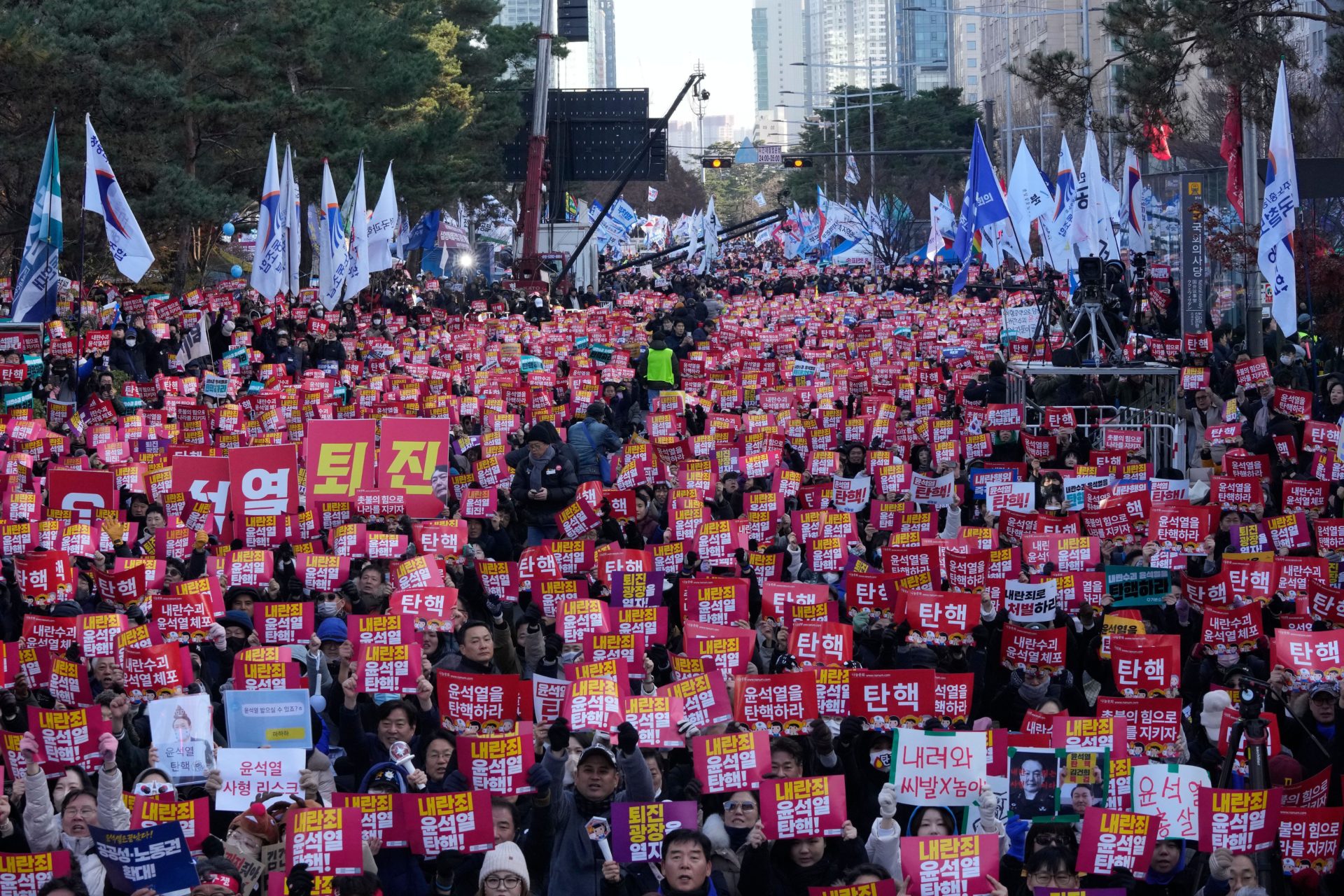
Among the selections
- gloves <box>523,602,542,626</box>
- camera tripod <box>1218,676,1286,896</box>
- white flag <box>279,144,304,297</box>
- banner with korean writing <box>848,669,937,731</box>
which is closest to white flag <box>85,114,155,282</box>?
white flag <box>279,144,304,297</box>

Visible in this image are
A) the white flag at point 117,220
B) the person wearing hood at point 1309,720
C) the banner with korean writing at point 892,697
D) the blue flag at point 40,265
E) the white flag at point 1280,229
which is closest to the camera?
the person wearing hood at point 1309,720

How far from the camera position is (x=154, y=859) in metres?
6.57

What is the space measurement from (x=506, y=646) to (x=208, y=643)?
1.65 m

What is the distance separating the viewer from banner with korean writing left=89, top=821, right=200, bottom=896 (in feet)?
21.5

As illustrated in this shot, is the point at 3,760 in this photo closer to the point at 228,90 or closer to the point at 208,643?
the point at 208,643

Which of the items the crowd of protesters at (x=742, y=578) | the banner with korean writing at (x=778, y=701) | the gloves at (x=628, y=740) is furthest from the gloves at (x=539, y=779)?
the banner with korean writing at (x=778, y=701)

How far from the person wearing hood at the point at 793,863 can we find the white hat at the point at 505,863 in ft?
2.82

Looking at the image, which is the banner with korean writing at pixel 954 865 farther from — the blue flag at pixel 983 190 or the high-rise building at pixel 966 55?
the high-rise building at pixel 966 55

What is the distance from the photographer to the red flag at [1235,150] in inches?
848

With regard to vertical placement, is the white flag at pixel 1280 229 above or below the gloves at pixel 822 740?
above

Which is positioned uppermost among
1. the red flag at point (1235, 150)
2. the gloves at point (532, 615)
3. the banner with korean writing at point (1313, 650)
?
the red flag at point (1235, 150)

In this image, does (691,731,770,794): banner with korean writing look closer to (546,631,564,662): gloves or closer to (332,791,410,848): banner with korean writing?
(332,791,410,848): banner with korean writing

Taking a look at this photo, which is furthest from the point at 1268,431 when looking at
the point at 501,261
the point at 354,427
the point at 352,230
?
the point at 501,261

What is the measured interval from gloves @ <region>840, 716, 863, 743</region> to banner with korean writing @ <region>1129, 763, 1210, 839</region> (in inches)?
54.5
